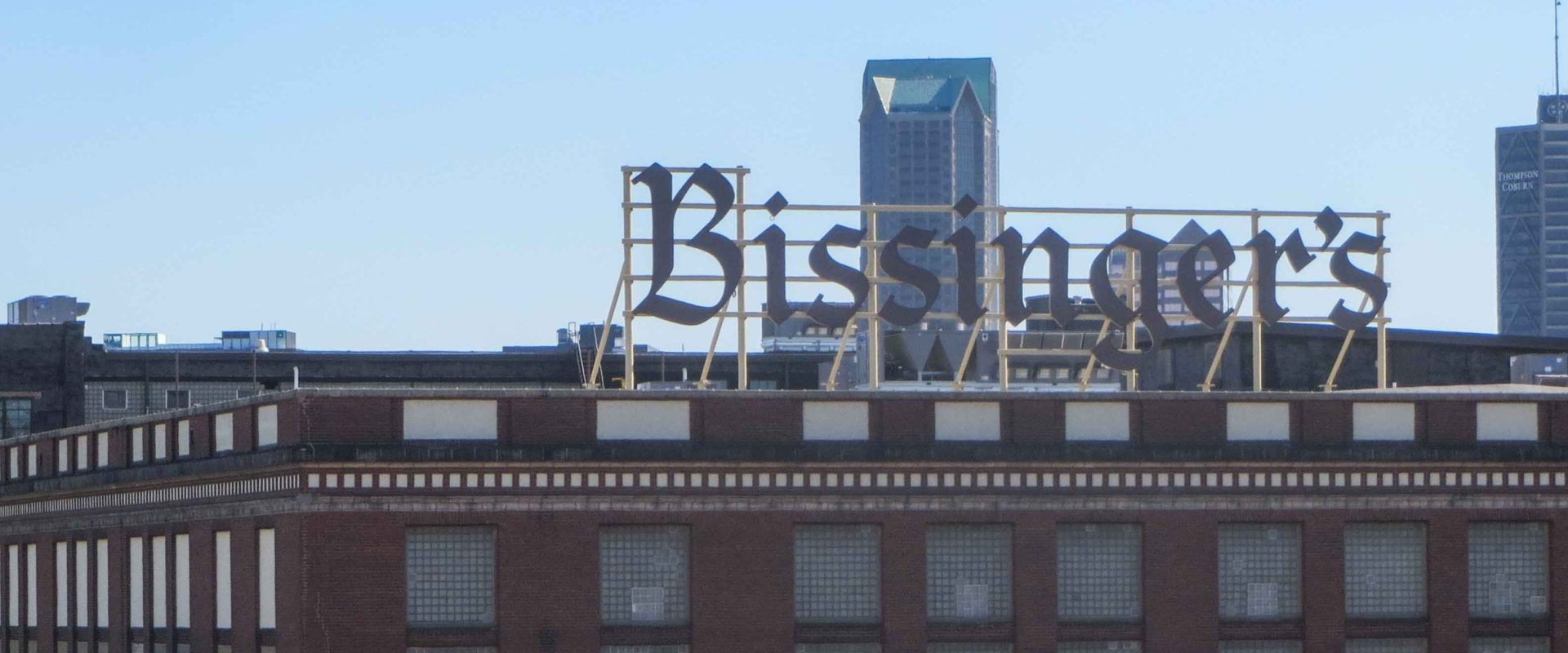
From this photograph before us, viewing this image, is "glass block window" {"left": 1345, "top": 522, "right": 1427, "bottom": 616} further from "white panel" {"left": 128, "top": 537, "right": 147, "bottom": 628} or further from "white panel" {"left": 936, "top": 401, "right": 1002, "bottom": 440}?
"white panel" {"left": 128, "top": 537, "right": 147, "bottom": 628}

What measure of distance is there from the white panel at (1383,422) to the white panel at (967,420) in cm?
815

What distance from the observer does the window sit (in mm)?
105562

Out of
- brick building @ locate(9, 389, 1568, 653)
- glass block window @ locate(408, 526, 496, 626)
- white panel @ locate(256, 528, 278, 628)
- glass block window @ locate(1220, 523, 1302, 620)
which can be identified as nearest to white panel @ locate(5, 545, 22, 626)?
brick building @ locate(9, 389, 1568, 653)

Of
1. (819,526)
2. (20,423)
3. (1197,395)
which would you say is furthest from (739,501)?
(20,423)

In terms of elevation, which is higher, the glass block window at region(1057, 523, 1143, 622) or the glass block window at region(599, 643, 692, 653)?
the glass block window at region(1057, 523, 1143, 622)

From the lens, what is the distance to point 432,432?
52500 mm

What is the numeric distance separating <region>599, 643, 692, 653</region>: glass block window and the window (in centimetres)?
5822

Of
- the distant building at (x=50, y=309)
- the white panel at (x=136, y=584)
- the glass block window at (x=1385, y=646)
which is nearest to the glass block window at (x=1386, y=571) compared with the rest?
the glass block window at (x=1385, y=646)

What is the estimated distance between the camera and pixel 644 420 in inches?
2120

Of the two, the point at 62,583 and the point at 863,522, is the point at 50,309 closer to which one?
the point at 62,583

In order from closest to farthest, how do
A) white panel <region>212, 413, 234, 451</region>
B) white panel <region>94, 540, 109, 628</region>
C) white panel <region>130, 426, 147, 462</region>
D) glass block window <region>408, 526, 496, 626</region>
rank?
1. glass block window <region>408, 526, 496, 626</region>
2. white panel <region>212, 413, 234, 451</region>
3. white panel <region>130, 426, 147, 462</region>
4. white panel <region>94, 540, 109, 628</region>

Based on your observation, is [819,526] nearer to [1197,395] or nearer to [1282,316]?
[1197,395]

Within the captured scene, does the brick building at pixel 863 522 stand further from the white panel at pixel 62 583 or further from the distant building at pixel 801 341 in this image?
the distant building at pixel 801 341

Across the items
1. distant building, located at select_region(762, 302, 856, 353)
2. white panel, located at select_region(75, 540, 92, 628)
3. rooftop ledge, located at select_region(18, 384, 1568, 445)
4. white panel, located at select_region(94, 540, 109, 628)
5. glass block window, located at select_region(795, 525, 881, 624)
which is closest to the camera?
rooftop ledge, located at select_region(18, 384, 1568, 445)
